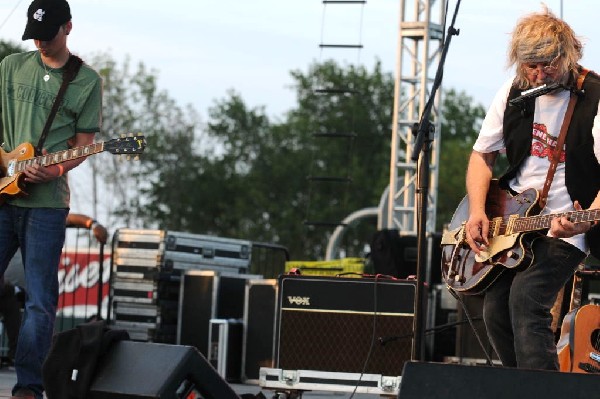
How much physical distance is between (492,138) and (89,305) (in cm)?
947

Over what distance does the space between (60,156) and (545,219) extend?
8.14 feet

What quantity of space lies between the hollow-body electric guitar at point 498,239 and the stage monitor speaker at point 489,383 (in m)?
1.14

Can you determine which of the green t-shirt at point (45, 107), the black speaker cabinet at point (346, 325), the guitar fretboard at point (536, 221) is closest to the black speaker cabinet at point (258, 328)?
the black speaker cabinet at point (346, 325)

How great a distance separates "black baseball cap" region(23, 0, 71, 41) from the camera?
19.4ft

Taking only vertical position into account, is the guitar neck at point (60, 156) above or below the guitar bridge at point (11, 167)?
above

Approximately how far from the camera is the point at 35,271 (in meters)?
5.88

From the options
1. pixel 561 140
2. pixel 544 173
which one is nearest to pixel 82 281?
pixel 544 173

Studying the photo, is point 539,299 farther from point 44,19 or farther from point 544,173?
point 44,19

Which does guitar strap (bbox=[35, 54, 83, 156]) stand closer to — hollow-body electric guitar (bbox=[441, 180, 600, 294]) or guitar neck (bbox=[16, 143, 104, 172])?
guitar neck (bbox=[16, 143, 104, 172])

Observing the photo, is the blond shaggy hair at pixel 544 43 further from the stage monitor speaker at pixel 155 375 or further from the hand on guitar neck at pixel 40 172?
the hand on guitar neck at pixel 40 172

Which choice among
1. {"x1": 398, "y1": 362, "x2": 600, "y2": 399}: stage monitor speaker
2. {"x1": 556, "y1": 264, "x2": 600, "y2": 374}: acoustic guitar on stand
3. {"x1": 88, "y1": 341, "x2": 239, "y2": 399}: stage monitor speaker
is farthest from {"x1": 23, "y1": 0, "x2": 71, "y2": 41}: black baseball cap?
{"x1": 556, "y1": 264, "x2": 600, "y2": 374}: acoustic guitar on stand

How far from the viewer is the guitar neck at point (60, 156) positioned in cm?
591

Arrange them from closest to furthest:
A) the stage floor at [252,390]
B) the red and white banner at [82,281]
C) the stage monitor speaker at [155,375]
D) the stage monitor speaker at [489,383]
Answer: the stage monitor speaker at [489,383], the stage monitor speaker at [155,375], the stage floor at [252,390], the red and white banner at [82,281]

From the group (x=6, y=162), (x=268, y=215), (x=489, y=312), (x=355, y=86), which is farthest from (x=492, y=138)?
(x=355, y=86)
